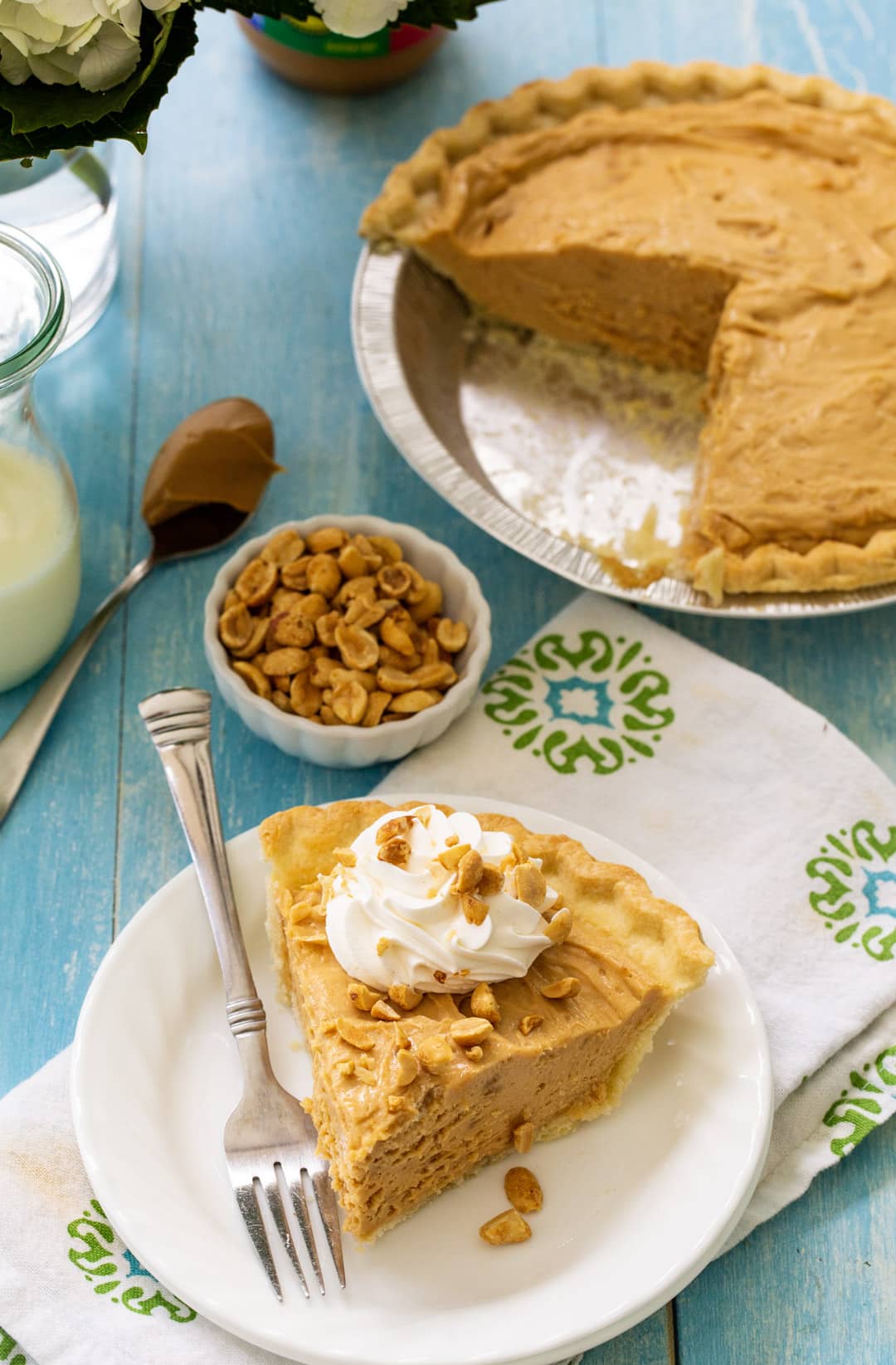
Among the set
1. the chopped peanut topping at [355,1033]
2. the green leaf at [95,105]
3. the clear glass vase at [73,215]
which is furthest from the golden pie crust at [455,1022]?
the clear glass vase at [73,215]

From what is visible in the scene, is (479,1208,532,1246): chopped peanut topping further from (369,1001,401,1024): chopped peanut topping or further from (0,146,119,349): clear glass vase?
(0,146,119,349): clear glass vase

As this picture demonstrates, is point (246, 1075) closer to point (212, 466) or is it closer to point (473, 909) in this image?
point (473, 909)

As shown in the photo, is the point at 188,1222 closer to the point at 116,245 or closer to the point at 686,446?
the point at 686,446

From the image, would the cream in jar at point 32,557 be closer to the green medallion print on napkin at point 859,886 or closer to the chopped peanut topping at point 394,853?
the chopped peanut topping at point 394,853

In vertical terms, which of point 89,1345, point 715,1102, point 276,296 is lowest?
point 715,1102

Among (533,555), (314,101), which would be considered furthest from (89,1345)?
(314,101)

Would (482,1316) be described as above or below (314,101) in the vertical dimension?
below
